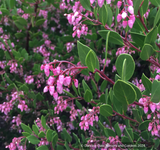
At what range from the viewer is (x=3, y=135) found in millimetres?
2992

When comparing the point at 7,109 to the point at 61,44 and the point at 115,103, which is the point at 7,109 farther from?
the point at 115,103

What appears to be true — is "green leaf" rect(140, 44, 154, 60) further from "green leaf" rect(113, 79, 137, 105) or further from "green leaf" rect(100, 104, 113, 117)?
"green leaf" rect(100, 104, 113, 117)

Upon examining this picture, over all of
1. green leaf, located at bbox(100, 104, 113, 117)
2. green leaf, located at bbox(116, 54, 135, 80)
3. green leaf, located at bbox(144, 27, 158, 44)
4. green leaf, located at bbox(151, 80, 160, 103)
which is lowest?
green leaf, located at bbox(100, 104, 113, 117)

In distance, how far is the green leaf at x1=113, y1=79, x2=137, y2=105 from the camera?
2.55 ft

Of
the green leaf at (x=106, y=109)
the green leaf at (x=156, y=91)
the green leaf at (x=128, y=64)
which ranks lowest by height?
the green leaf at (x=106, y=109)

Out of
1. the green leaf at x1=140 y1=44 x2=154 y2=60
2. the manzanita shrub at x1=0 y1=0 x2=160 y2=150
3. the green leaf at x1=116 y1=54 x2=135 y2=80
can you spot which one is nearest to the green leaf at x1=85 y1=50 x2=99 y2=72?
the manzanita shrub at x1=0 y1=0 x2=160 y2=150

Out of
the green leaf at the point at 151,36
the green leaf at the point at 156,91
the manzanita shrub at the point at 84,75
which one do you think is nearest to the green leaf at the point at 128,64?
the manzanita shrub at the point at 84,75

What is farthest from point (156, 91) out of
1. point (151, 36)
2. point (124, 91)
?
point (151, 36)

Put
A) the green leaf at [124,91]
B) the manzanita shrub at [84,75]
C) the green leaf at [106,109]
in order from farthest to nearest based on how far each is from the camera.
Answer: the green leaf at [106,109], the manzanita shrub at [84,75], the green leaf at [124,91]

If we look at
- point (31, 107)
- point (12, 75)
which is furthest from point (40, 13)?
point (31, 107)

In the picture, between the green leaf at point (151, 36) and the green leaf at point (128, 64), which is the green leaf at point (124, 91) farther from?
the green leaf at point (151, 36)

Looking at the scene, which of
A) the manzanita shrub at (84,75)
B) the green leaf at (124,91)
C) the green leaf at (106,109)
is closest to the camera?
the green leaf at (124,91)

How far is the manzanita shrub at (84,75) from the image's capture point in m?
0.95

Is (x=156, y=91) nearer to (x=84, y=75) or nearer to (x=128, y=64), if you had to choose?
(x=128, y=64)
